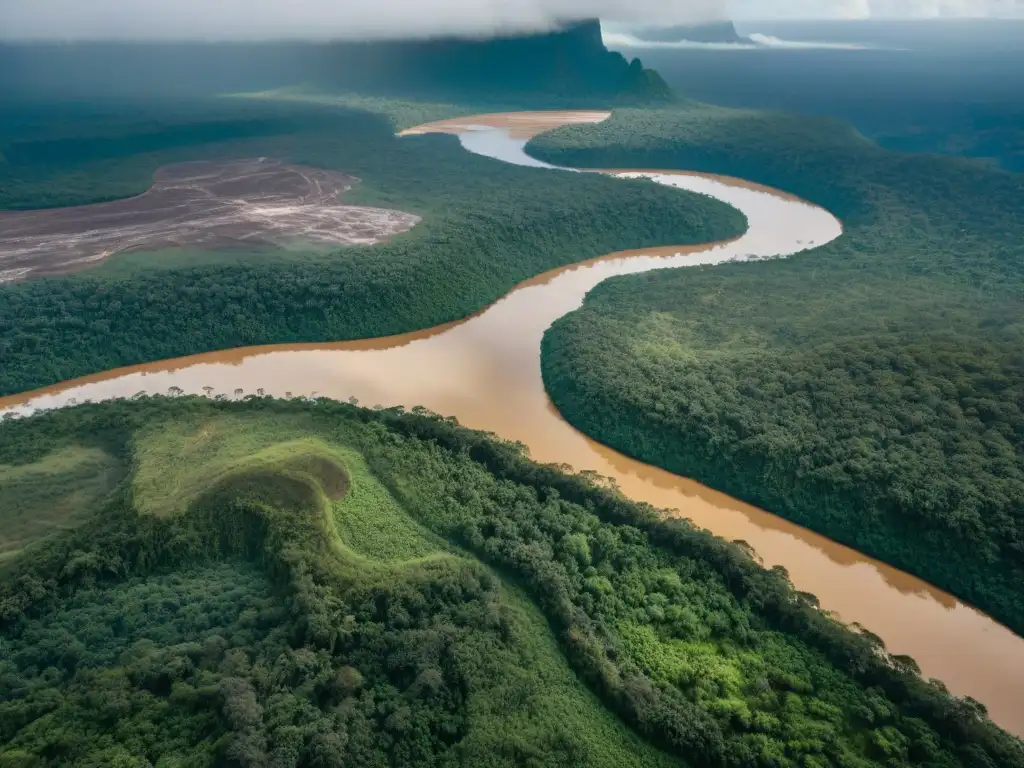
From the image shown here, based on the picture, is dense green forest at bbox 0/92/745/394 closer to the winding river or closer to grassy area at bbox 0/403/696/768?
the winding river

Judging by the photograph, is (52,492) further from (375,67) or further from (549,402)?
(375,67)

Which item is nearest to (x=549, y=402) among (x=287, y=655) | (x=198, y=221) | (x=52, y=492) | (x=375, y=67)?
(x=287, y=655)

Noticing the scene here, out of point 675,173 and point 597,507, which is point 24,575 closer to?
point 597,507

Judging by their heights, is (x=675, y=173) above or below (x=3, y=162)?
below

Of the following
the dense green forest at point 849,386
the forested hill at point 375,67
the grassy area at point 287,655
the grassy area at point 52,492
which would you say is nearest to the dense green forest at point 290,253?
the dense green forest at point 849,386

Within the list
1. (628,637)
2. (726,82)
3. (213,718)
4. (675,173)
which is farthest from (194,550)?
(726,82)

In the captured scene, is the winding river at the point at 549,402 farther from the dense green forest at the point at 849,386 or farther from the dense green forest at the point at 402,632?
the dense green forest at the point at 402,632
